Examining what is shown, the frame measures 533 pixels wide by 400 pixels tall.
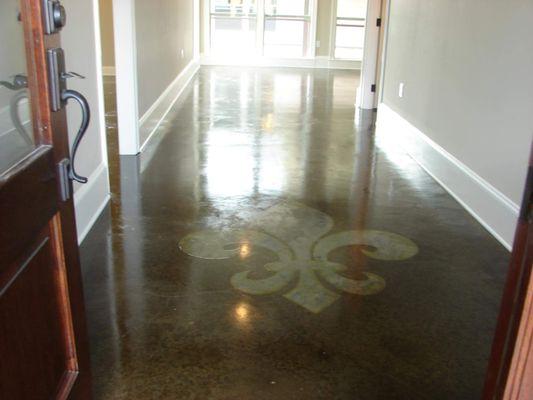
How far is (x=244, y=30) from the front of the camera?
11.9 metres

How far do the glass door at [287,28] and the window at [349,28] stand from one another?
2.11 feet

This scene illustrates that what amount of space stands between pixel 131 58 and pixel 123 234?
1.88 metres

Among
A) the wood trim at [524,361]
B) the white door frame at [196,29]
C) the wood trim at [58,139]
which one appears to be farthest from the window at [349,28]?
the wood trim at [524,361]

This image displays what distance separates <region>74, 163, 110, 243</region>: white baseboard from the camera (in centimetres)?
303

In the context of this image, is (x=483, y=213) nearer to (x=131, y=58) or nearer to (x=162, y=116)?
(x=131, y=58)

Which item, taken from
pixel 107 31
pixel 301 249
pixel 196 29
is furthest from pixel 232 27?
pixel 301 249

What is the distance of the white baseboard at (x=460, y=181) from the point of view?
3.18 metres

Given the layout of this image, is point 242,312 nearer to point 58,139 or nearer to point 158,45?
point 58,139

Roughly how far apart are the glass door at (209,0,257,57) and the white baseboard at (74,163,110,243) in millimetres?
8735

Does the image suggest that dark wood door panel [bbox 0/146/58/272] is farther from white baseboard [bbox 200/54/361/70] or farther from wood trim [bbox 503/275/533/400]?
white baseboard [bbox 200/54/361/70]

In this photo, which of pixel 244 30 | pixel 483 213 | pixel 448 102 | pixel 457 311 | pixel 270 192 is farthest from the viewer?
pixel 244 30

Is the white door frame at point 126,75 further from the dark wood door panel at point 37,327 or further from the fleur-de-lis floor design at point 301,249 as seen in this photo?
the dark wood door panel at point 37,327

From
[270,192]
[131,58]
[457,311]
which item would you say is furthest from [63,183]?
[131,58]

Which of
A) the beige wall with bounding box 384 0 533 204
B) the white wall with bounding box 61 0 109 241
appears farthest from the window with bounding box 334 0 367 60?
the white wall with bounding box 61 0 109 241
